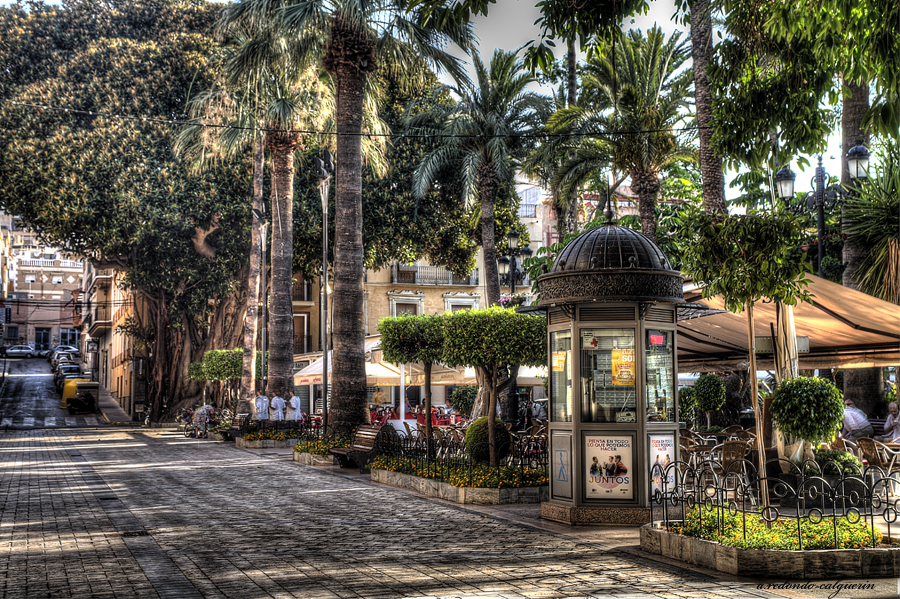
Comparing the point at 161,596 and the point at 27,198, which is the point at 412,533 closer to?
the point at 161,596

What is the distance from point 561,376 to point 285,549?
4.05m

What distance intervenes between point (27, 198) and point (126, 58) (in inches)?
255

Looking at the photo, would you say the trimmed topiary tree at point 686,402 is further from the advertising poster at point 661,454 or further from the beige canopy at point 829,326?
the advertising poster at point 661,454

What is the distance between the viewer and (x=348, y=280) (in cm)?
1870

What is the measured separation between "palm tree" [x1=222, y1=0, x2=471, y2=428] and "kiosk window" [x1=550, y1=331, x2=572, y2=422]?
8307 mm

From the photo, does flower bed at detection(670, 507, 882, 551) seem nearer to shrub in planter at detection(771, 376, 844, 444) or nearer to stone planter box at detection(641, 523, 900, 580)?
stone planter box at detection(641, 523, 900, 580)

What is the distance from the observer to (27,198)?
30.8 m

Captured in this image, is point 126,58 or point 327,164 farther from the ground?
point 126,58

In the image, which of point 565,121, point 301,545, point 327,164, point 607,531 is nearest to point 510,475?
point 607,531

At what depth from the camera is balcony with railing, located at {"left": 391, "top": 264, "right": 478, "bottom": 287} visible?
47938 mm

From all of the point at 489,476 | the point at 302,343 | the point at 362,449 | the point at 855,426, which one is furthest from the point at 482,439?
the point at 302,343

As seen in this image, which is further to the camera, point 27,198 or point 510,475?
point 27,198

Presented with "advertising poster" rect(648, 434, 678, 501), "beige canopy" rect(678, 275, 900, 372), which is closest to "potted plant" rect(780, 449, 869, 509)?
"advertising poster" rect(648, 434, 678, 501)

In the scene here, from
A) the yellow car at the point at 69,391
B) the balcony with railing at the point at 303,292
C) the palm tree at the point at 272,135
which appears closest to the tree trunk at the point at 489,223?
the palm tree at the point at 272,135
